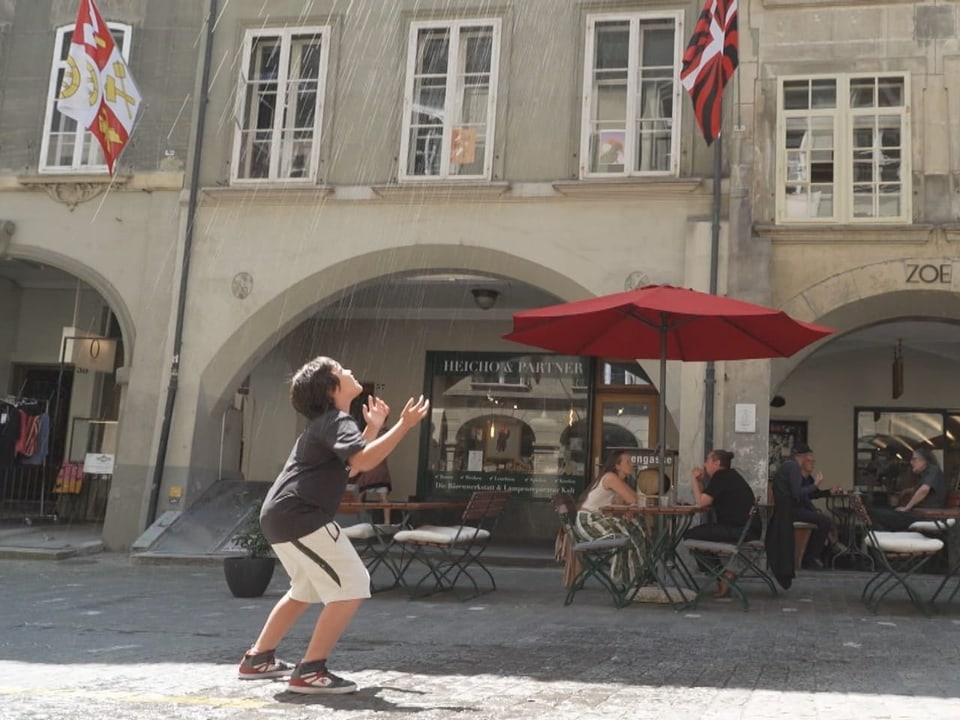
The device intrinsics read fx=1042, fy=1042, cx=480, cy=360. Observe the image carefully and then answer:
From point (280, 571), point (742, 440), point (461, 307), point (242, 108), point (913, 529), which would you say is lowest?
point (280, 571)

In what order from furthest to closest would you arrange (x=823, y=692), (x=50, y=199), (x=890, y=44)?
1. (x=50, y=199)
2. (x=890, y=44)
3. (x=823, y=692)

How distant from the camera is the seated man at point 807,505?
10.7 m

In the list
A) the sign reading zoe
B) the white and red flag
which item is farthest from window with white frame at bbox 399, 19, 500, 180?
the sign reading zoe

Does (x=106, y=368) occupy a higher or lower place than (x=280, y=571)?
higher

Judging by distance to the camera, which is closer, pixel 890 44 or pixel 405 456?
pixel 890 44

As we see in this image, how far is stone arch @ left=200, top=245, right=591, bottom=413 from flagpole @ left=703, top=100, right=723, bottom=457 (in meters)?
1.79

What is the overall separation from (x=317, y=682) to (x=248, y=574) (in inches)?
172

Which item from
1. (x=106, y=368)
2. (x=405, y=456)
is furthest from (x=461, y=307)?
(x=106, y=368)

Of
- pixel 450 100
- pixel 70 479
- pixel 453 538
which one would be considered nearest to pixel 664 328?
pixel 453 538

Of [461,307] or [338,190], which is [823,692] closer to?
[338,190]

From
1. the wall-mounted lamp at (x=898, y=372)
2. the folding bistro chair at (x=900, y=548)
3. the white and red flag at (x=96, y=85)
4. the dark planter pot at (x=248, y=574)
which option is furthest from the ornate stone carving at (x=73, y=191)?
the wall-mounted lamp at (x=898, y=372)

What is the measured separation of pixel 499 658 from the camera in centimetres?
589

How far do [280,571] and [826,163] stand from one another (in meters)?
7.77

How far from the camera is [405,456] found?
1675 centimetres
